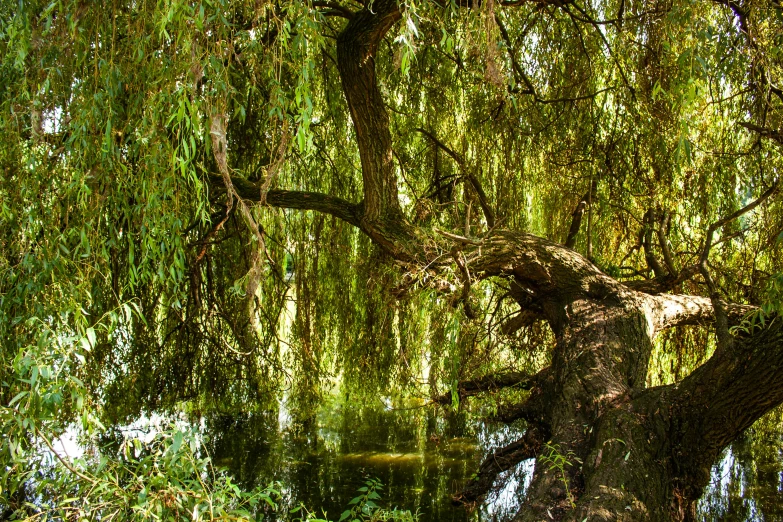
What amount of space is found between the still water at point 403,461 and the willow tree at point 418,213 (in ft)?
2.14

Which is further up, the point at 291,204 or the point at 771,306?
the point at 291,204

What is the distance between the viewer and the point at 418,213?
3859 millimetres

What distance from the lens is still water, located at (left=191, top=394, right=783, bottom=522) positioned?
164 inches

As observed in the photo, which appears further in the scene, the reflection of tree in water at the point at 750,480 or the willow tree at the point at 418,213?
the reflection of tree in water at the point at 750,480

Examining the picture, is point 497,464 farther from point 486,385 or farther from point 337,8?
point 337,8

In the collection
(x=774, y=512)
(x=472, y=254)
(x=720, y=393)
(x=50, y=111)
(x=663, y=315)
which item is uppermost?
(x=50, y=111)

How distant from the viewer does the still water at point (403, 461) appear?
4.17 metres

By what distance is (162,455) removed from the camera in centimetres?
221

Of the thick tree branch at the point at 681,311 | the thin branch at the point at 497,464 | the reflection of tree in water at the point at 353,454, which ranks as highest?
the thick tree branch at the point at 681,311

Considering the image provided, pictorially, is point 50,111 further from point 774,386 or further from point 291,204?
point 774,386

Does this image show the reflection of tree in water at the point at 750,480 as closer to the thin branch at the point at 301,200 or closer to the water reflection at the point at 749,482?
the water reflection at the point at 749,482

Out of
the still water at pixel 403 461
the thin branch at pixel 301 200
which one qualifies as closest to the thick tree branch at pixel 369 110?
the thin branch at pixel 301 200

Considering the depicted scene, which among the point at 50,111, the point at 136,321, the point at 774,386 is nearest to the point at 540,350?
the point at 774,386

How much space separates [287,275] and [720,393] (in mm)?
2734
